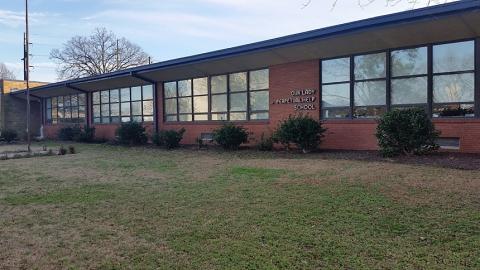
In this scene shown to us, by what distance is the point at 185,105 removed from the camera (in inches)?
827

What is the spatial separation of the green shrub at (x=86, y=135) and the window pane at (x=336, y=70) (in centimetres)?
1610

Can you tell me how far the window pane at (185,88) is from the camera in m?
20.7

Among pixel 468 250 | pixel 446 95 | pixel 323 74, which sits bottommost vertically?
pixel 468 250

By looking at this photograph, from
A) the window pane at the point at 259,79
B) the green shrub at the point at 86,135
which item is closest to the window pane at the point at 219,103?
the window pane at the point at 259,79

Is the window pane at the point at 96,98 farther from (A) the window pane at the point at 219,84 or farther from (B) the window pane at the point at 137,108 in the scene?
(A) the window pane at the point at 219,84

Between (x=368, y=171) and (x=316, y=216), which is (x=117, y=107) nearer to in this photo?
(x=368, y=171)

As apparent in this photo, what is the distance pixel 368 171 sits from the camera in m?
9.15

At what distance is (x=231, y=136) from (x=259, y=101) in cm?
228

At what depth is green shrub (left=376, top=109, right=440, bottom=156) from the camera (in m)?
11.0

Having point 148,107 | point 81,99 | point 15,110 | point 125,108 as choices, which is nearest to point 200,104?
Result: point 148,107

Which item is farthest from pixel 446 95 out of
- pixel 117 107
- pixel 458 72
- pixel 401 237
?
pixel 117 107

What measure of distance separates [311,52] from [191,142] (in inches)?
318

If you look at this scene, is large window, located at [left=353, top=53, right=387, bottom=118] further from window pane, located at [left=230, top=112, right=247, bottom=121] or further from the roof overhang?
window pane, located at [left=230, top=112, right=247, bottom=121]

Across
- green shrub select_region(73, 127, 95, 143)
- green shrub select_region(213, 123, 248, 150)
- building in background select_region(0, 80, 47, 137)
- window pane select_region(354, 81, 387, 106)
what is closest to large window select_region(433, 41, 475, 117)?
window pane select_region(354, 81, 387, 106)
